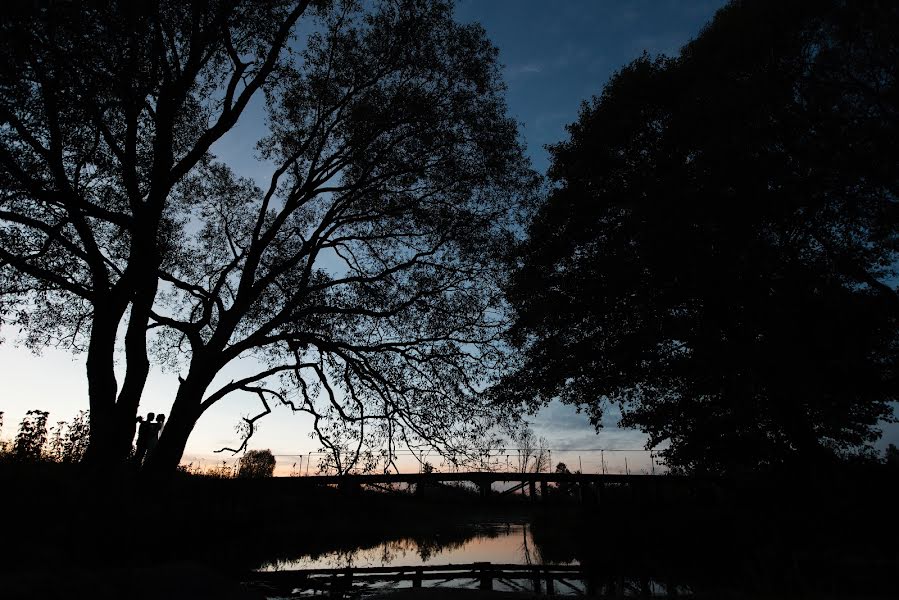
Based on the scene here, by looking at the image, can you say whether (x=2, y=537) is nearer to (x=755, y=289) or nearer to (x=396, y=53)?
(x=396, y=53)

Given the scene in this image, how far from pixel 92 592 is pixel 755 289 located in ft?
56.8

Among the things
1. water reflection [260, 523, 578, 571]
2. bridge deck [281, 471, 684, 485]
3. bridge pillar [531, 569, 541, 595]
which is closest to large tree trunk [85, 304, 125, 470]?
water reflection [260, 523, 578, 571]

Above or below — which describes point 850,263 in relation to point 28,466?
above

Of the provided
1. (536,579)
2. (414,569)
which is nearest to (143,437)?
(414,569)

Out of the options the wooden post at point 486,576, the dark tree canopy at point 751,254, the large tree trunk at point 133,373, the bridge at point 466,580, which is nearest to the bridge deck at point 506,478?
the dark tree canopy at point 751,254

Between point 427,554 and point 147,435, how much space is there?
473 inches

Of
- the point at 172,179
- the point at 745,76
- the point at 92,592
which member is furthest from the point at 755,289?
the point at 172,179

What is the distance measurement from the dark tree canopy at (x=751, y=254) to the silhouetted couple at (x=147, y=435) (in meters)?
13.9

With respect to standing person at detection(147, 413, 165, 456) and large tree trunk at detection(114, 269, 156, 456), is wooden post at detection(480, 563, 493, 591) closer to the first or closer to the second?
large tree trunk at detection(114, 269, 156, 456)

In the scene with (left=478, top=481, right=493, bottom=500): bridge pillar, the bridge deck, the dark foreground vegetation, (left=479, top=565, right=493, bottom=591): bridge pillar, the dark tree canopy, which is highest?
the dark tree canopy

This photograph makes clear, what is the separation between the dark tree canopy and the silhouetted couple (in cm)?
1390

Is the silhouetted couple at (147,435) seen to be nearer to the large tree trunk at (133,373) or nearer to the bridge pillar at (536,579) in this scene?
the large tree trunk at (133,373)

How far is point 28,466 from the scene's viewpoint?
11.0m

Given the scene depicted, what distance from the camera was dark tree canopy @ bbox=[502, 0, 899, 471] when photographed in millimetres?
14367
